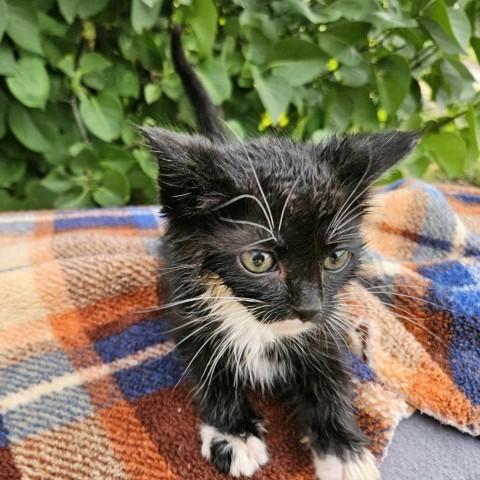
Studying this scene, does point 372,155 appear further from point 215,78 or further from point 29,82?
point 29,82

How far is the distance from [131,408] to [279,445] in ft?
0.96

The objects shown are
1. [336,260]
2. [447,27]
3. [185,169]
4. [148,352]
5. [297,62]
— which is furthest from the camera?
[297,62]

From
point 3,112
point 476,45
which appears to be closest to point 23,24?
point 3,112

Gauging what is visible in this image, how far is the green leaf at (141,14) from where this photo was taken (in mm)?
1412

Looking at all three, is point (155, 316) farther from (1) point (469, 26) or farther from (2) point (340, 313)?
(1) point (469, 26)

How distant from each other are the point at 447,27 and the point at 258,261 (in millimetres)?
1152

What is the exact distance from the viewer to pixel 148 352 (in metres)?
1.08

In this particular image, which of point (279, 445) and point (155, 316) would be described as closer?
point (279, 445)

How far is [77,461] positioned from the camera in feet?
2.71

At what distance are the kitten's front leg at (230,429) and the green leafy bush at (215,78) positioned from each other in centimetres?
85

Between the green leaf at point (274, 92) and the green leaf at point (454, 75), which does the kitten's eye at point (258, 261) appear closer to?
the green leaf at point (274, 92)

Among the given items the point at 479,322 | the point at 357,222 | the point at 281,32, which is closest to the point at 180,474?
the point at 357,222

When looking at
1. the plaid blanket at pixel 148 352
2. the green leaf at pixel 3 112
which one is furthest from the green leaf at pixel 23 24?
the plaid blanket at pixel 148 352

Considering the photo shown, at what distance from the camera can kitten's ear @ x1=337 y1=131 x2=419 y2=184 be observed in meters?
0.83
